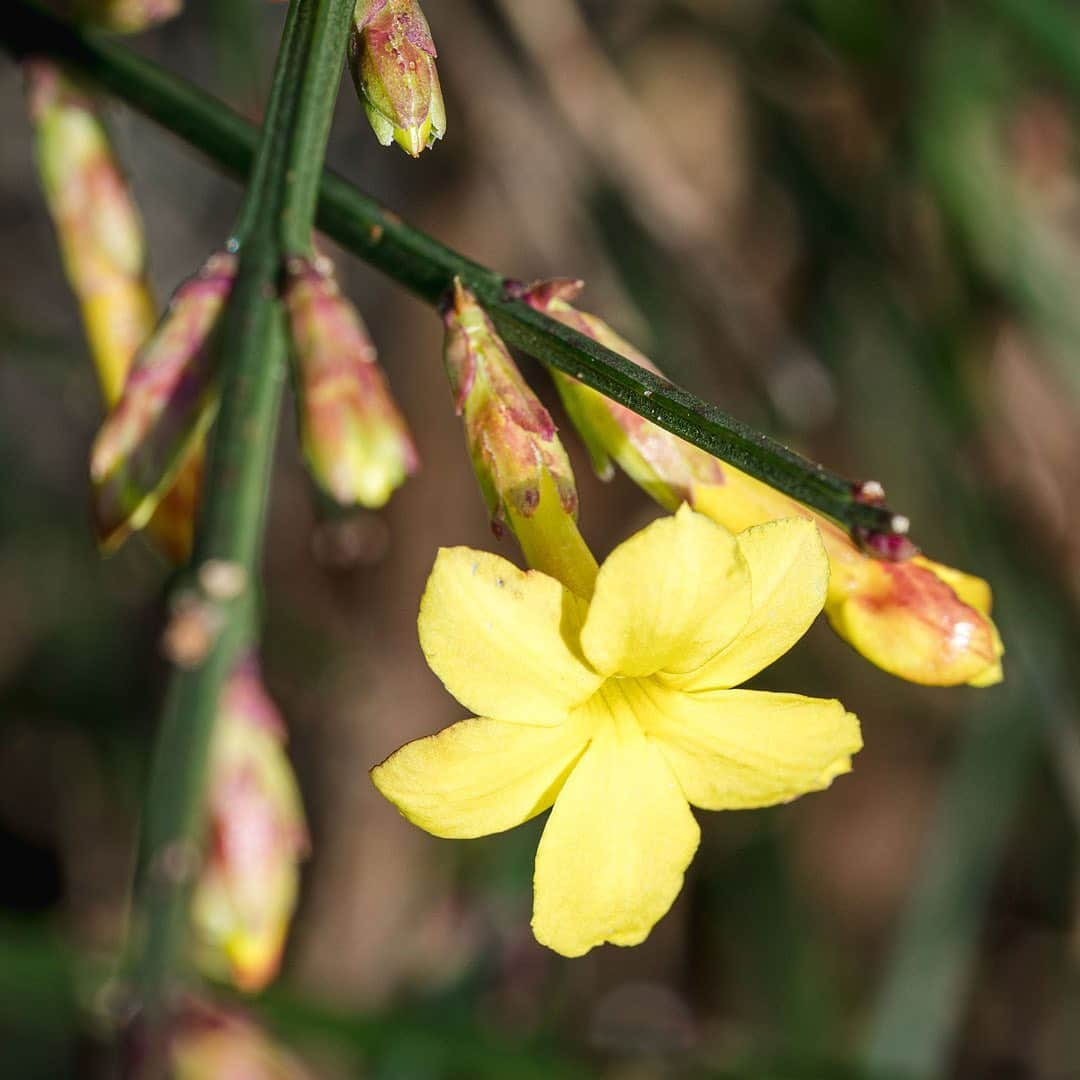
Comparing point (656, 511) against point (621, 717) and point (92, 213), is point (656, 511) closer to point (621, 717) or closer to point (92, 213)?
point (92, 213)

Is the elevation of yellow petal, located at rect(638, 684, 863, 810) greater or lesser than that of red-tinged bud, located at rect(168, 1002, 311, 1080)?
greater

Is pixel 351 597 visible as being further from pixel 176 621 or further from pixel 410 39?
pixel 410 39

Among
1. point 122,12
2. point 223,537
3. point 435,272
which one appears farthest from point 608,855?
point 122,12

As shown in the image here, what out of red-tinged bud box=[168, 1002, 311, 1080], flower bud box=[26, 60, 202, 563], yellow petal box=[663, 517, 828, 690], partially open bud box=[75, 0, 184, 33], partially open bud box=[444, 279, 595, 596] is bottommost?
red-tinged bud box=[168, 1002, 311, 1080]

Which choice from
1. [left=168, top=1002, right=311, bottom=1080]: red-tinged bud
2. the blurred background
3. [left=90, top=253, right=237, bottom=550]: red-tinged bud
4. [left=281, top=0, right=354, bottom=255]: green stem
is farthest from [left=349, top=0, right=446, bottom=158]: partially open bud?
the blurred background

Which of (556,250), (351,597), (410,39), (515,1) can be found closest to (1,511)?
(351,597)


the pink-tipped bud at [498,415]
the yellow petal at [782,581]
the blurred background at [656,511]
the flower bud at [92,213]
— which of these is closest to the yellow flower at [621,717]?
the yellow petal at [782,581]

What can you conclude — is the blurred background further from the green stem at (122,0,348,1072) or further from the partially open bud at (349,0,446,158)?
the partially open bud at (349,0,446,158)
